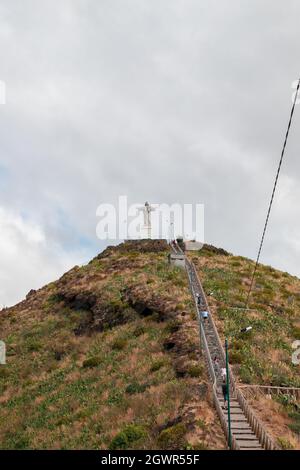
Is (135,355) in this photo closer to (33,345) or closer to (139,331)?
(139,331)

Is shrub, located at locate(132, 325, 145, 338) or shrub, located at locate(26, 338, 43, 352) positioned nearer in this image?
shrub, located at locate(132, 325, 145, 338)

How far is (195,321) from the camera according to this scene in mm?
39781

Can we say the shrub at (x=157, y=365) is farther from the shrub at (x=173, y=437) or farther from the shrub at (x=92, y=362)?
the shrub at (x=173, y=437)

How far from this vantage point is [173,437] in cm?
2156

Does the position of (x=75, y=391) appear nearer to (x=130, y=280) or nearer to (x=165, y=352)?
(x=165, y=352)

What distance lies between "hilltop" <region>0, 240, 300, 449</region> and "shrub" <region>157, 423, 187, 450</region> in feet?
0.19

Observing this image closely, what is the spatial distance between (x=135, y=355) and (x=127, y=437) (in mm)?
13638

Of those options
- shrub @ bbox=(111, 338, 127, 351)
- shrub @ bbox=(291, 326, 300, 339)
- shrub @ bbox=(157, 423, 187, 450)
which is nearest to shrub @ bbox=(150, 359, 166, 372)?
shrub @ bbox=(111, 338, 127, 351)

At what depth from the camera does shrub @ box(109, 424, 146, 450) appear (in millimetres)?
22812

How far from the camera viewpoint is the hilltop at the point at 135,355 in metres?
25.0

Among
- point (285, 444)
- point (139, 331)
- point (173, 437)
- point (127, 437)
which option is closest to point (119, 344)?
point (139, 331)

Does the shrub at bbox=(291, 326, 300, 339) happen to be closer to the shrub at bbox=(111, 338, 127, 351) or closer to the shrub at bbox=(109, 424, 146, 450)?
the shrub at bbox=(111, 338, 127, 351)

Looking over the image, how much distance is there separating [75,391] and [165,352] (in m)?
7.72
